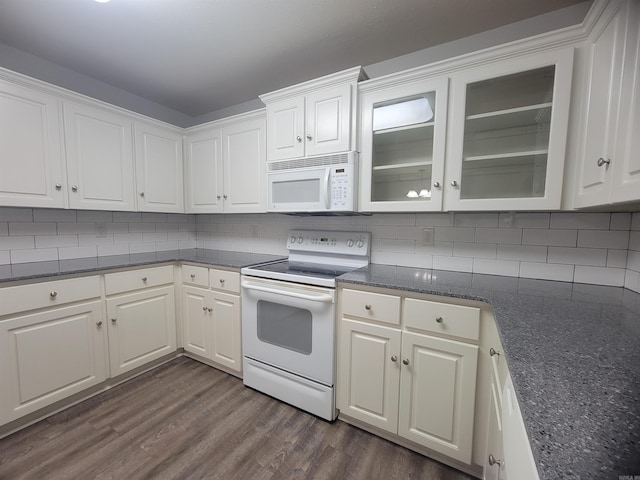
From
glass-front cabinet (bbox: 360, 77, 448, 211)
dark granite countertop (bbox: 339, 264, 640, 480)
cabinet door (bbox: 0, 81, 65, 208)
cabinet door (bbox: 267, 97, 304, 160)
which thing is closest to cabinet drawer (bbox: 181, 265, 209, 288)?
cabinet door (bbox: 0, 81, 65, 208)

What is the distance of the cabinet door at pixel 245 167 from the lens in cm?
213

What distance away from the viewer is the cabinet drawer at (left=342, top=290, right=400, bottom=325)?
4.58ft

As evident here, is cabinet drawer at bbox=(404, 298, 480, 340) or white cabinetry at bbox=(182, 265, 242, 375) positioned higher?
cabinet drawer at bbox=(404, 298, 480, 340)

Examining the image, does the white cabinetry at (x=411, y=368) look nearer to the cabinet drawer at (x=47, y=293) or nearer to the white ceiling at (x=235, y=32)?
the white ceiling at (x=235, y=32)

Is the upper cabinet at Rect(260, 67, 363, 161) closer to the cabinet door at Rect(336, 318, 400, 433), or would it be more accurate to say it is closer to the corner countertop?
the corner countertop

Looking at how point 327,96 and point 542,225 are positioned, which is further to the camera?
point 327,96

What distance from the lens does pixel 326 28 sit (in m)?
1.57

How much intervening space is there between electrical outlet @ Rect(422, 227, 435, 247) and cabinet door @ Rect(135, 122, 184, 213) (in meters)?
2.22

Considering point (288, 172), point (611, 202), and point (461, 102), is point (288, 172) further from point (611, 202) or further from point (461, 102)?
point (611, 202)

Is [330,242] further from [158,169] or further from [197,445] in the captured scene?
[158,169]

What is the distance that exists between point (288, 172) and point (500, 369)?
1606 mm

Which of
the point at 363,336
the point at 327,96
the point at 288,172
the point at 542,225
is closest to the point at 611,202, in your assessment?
the point at 542,225

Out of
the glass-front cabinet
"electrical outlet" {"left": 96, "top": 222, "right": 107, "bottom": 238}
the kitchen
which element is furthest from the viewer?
"electrical outlet" {"left": 96, "top": 222, "right": 107, "bottom": 238}

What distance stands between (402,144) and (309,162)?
62 centimetres
